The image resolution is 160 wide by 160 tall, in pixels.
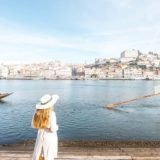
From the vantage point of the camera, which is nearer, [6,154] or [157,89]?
[6,154]

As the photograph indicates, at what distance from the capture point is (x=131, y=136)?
2456 cm

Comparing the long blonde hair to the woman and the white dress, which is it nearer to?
the woman

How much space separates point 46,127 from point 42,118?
203 mm

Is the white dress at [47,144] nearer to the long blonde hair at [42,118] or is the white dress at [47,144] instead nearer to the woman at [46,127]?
the woman at [46,127]

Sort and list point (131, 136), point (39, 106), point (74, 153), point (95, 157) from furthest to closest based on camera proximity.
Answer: point (131, 136), point (74, 153), point (95, 157), point (39, 106)

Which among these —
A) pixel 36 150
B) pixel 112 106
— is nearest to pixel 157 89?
pixel 112 106

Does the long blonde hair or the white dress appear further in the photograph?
the white dress

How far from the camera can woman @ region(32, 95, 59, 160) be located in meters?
6.46

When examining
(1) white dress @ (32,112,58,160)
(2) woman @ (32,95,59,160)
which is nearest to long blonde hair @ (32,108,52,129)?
(2) woman @ (32,95,59,160)

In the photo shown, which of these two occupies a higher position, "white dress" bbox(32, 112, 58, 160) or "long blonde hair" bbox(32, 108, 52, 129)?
"long blonde hair" bbox(32, 108, 52, 129)

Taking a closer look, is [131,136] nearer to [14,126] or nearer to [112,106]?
[14,126]

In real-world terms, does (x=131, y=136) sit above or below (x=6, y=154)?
below

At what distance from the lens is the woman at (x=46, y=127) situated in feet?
21.2

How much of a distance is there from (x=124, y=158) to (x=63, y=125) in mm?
20496
